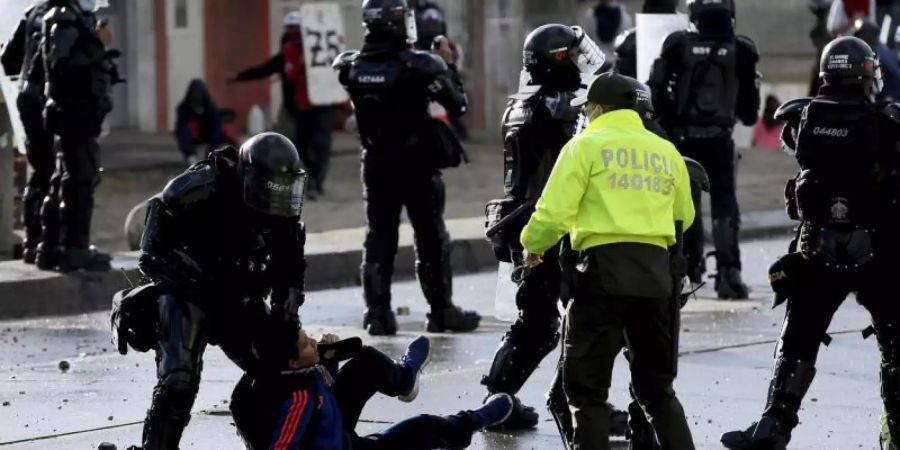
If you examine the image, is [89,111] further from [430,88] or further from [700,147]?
[700,147]

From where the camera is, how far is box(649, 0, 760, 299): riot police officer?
12.6 metres

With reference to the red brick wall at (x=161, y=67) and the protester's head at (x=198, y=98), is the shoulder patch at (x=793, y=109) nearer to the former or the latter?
the protester's head at (x=198, y=98)

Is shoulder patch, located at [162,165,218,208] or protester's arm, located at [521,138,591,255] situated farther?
shoulder patch, located at [162,165,218,208]

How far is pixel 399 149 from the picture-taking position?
11211mm

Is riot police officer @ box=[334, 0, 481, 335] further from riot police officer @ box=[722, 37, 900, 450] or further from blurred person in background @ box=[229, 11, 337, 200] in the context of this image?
blurred person in background @ box=[229, 11, 337, 200]

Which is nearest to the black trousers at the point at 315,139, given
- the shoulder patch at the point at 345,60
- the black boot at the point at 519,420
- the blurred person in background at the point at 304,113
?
the blurred person in background at the point at 304,113

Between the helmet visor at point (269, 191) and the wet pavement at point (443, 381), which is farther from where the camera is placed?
the wet pavement at point (443, 381)

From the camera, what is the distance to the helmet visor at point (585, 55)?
8.51m

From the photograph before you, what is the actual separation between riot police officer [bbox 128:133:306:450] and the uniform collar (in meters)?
1.03

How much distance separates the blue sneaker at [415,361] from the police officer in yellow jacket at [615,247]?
70 cm

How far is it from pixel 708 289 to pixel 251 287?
22.2ft

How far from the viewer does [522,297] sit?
829cm

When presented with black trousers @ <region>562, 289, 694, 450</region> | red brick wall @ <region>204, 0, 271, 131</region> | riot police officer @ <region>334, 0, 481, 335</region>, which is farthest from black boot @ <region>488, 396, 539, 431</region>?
red brick wall @ <region>204, 0, 271, 131</region>

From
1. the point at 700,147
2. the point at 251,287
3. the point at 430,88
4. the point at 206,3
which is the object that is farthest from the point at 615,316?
the point at 206,3
